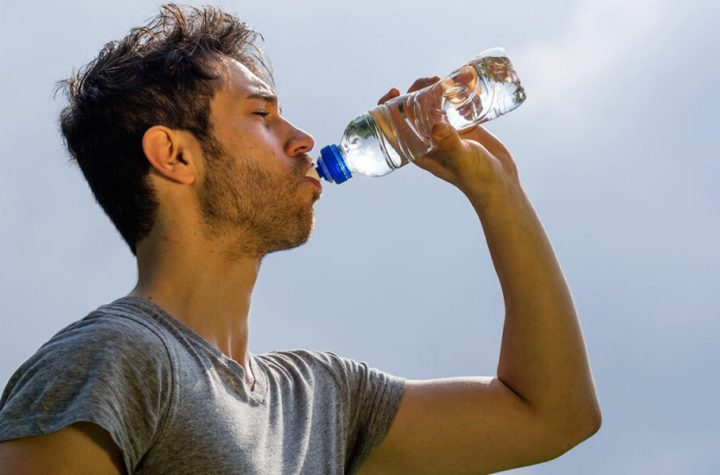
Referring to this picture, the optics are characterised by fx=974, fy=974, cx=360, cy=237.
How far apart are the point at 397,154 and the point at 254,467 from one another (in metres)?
1.59

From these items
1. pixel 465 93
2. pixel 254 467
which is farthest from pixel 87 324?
pixel 465 93

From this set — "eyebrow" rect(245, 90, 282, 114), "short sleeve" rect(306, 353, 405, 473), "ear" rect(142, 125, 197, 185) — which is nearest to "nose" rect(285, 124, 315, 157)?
"eyebrow" rect(245, 90, 282, 114)

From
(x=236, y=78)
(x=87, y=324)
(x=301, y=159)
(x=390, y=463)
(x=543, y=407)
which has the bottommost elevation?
(x=390, y=463)

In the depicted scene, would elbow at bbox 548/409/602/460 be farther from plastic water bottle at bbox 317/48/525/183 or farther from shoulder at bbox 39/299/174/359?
shoulder at bbox 39/299/174/359

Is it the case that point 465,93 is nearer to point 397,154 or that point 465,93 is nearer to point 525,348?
point 397,154

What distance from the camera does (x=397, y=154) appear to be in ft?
11.3

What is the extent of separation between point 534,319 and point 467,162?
48 centimetres

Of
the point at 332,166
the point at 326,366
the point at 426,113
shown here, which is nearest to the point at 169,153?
the point at 332,166

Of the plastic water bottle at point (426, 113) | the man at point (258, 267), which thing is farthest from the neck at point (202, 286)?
the plastic water bottle at point (426, 113)

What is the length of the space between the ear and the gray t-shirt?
0.44 meters

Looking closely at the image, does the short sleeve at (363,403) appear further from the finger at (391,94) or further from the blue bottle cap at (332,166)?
the finger at (391,94)

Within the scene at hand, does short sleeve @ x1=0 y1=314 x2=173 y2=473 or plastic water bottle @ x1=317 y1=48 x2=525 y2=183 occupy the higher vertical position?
plastic water bottle @ x1=317 y1=48 x2=525 y2=183

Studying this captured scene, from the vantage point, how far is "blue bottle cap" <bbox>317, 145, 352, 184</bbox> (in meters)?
2.71

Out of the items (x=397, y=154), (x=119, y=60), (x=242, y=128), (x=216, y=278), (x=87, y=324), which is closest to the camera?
(x=87, y=324)
